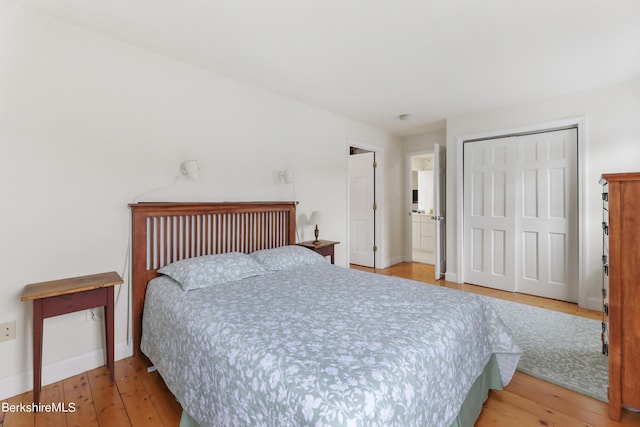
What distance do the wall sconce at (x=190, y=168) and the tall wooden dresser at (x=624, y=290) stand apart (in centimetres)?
276

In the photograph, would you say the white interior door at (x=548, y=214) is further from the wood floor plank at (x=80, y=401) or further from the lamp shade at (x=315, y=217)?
the wood floor plank at (x=80, y=401)

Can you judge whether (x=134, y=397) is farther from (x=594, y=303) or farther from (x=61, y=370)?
(x=594, y=303)

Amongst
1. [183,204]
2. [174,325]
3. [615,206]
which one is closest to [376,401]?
[174,325]

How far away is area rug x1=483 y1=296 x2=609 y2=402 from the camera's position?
1963 mm

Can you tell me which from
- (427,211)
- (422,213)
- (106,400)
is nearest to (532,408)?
(106,400)

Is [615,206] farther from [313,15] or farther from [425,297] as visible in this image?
[313,15]

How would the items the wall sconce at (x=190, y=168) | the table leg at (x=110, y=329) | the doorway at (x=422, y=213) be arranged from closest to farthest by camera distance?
1. the table leg at (x=110, y=329)
2. the wall sconce at (x=190, y=168)
3. the doorway at (x=422, y=213)

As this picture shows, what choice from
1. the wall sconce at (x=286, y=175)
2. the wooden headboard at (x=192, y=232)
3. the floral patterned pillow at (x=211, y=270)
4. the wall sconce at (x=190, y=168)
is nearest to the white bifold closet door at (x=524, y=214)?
the wall sconce at (x=286, y=175)

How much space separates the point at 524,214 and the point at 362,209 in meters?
2.39

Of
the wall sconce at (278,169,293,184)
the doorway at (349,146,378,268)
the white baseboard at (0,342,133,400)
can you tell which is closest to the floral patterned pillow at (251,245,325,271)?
the wall sconce at (278,169,293,184)

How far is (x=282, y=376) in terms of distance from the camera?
3.45ft

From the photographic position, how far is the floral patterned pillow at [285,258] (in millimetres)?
2604

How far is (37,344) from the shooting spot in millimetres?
1717

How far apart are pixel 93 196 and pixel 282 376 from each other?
78.7 inches
